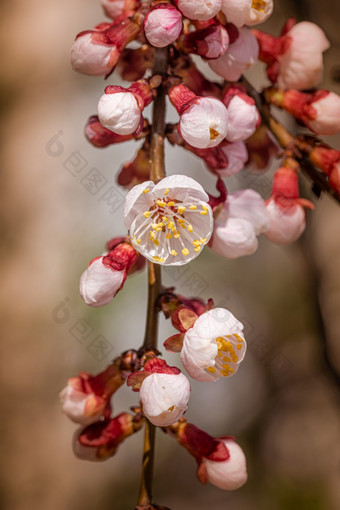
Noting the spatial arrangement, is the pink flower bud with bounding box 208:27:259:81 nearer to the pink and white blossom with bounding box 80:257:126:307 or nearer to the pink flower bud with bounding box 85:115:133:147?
the pink flower bud with bounding box 85:115:133:147

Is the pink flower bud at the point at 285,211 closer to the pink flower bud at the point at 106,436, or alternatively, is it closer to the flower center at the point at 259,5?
the flower center at the point at 259,5

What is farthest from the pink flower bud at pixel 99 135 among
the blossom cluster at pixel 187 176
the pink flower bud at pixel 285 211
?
the pink flower bud at pixel 285 211

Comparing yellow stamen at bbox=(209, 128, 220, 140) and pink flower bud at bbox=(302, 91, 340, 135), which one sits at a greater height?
yellow stamen at bbox=(209, 128, 220, 140)

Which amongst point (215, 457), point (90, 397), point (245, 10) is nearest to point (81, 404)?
point (90, 397)

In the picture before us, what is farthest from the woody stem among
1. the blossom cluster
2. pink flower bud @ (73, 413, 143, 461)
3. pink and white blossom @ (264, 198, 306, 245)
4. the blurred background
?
the blurred background

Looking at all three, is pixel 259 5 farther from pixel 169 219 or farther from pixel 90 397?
pixel 90 397
